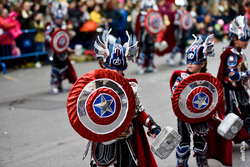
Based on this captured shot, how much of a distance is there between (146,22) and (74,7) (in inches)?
146

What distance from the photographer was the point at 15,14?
12.2m

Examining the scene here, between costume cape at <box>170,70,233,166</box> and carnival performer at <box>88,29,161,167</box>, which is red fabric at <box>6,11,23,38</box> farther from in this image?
carnival performer at <box>88,29,161,167</box>

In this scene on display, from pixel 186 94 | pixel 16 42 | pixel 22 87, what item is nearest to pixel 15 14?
pixel 16 42

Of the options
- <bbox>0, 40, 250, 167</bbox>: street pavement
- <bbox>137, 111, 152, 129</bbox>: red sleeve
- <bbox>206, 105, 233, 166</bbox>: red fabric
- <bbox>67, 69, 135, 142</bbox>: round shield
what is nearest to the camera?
<bbox>67, 69, 135, 142</bbox>: round shield

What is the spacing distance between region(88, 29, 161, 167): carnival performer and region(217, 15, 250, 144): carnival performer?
2.03 meters

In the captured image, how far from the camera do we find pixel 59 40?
9211mm

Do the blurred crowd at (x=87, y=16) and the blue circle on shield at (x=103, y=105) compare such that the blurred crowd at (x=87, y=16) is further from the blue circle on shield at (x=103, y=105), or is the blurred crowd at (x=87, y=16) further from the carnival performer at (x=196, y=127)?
the blue circle on shield at (x=103, y=105)

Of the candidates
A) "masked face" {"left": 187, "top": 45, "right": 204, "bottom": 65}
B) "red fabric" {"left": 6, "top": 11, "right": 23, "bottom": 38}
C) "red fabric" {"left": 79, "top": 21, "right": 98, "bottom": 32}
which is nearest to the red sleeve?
"masked face" {"left": 187, "top": 45, "right": 204, "bottom": 65}

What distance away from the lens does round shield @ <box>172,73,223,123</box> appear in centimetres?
429

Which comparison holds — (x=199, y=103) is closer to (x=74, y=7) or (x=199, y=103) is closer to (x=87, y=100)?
(x=87, y=100)

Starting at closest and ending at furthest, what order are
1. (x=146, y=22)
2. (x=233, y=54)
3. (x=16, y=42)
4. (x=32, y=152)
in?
(x=233, y=54) < (x=32, y=152) < (x=146, y=22) < (x=16, y=42)

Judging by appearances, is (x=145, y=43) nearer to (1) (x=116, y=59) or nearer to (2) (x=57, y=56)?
(2) (x=57, y=56)

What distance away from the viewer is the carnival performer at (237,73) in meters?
5.53

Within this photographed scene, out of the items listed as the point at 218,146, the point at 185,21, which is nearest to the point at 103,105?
the point at 218,146
